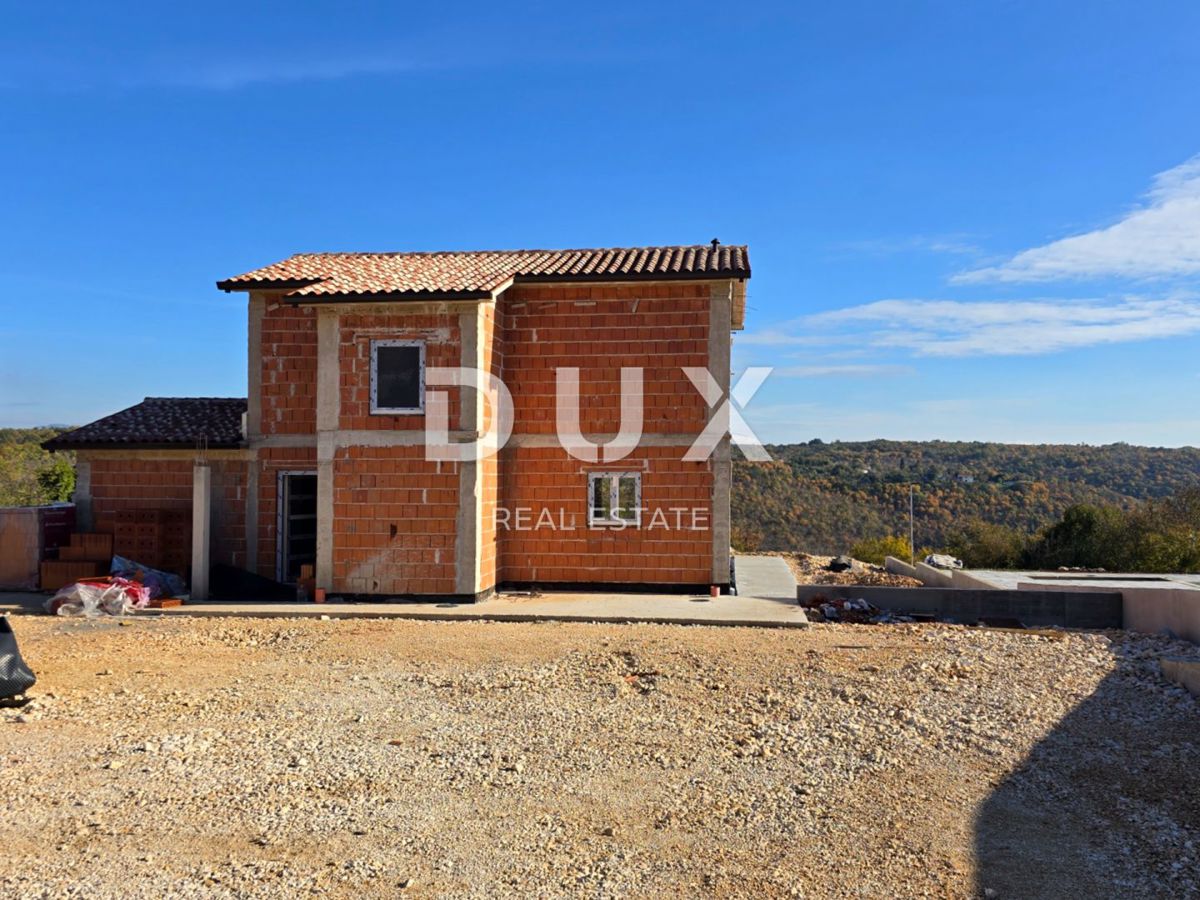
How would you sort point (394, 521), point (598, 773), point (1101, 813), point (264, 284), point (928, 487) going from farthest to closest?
point (928, 487) → point (264, 284) → point (394, 521) → point (598, 773) → point (1101, 813)

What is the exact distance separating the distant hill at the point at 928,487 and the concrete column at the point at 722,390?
13.5 meters

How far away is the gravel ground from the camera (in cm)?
470

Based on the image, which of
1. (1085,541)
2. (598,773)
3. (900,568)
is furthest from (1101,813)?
(1085,541)

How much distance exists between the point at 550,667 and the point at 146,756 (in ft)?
13.5

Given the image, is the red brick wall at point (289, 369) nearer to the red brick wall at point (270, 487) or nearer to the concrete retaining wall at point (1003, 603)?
the red brick wall at point (270, 487)

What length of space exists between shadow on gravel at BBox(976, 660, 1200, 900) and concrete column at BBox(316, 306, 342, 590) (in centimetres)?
1047

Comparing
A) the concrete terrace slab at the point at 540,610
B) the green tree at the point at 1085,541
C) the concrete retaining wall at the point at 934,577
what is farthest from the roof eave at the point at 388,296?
the green tree at the point at 1085,541

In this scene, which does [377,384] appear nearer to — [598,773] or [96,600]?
[96,600]

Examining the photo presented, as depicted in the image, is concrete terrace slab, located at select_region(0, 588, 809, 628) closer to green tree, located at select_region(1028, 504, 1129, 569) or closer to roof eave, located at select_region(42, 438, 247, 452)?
roof eave, located at select_region(42, 438, 247, 452)

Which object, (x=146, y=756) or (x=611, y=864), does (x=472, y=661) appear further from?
(x=611, y=864)

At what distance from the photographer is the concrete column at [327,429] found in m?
13.9

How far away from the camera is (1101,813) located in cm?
562

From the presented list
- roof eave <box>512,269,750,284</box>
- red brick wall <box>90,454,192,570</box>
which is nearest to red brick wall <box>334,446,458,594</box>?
red brick wall <box>90,454,192,570</box>

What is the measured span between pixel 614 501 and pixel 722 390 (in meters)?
2.64
